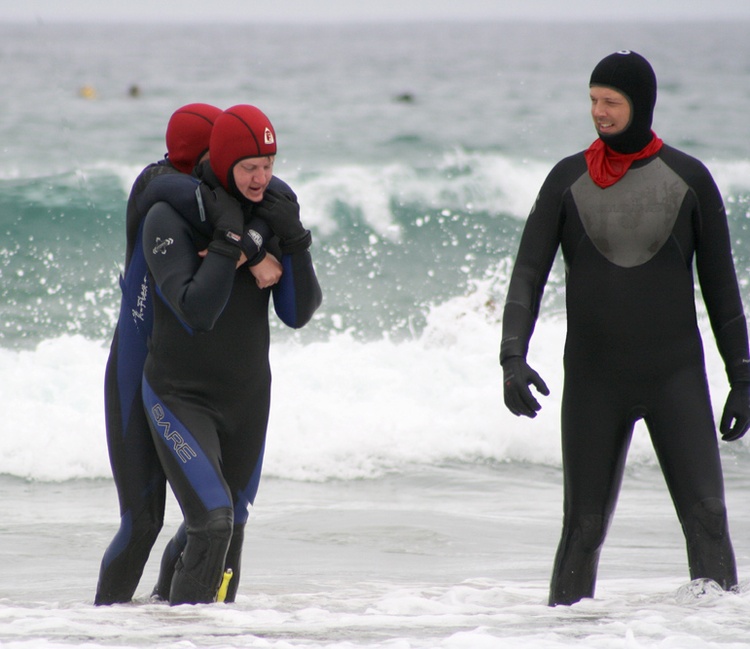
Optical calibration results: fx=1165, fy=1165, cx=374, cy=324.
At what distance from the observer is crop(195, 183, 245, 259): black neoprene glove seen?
3613 mm

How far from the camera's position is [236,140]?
12.1 ft

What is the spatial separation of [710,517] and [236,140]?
6.24ft

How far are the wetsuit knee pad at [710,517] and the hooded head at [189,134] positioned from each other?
6.64ft

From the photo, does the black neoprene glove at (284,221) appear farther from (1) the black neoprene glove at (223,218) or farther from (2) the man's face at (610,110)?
(2) the man's face at (610,110)

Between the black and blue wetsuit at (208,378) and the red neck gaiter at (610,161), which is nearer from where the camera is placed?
the black and blue wetsuit at (208,378)

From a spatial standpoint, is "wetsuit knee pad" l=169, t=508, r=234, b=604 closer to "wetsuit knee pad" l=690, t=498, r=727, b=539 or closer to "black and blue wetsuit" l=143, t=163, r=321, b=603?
"black and blue wetsuit" l=143, t=163, r=321, b=603

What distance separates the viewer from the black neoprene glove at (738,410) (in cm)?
378

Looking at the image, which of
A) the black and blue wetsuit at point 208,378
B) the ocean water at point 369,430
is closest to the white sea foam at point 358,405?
the ocean water at point 369,430

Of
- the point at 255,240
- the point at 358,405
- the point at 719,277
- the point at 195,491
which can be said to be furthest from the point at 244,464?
the point at 358,405

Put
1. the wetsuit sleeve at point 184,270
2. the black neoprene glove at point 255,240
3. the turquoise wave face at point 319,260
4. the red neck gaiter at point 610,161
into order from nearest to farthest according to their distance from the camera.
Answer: the wetsuit sleeve at point 184,270 < the black neoprene glove at point 255,240 < the red neck gaiter at point 610,161 < the turquoise wave face at point 319,260

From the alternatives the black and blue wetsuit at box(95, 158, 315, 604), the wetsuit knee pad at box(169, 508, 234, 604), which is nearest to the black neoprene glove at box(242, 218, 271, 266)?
the black and blue wetsuit at box(95, 158, 315, 604)

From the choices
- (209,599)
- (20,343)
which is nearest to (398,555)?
(209,599)

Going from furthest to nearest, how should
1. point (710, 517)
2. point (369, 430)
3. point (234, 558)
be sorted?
point (369, 430), point (234, 558), point (710, 517)

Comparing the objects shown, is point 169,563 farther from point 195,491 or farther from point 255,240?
point 255,240
